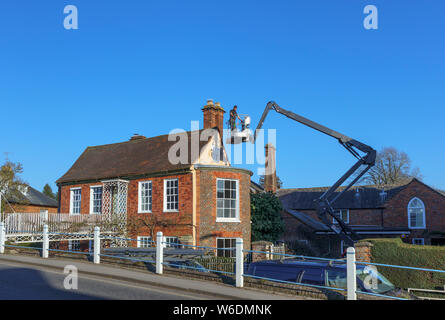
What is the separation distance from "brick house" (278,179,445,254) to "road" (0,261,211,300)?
2451cm

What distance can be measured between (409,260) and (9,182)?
3419 centimetres

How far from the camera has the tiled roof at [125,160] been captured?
76.5 ft

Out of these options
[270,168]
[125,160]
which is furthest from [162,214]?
[270,168]

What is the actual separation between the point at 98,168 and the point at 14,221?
25.2 feet

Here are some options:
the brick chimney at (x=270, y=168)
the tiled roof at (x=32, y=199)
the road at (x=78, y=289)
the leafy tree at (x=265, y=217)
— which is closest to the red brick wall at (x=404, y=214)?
the brick chimney at (x=270, y=168)

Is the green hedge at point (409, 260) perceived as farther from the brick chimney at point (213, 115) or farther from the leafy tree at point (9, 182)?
the leafy tree at point (9, 182)

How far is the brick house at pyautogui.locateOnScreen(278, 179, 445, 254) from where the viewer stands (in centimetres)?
3541

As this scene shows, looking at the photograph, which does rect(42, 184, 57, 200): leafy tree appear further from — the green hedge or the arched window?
the green hedge

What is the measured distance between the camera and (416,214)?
120 feet

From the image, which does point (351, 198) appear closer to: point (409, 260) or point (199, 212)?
point (409, 260)

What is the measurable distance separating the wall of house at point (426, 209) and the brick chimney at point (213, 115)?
854 inches
